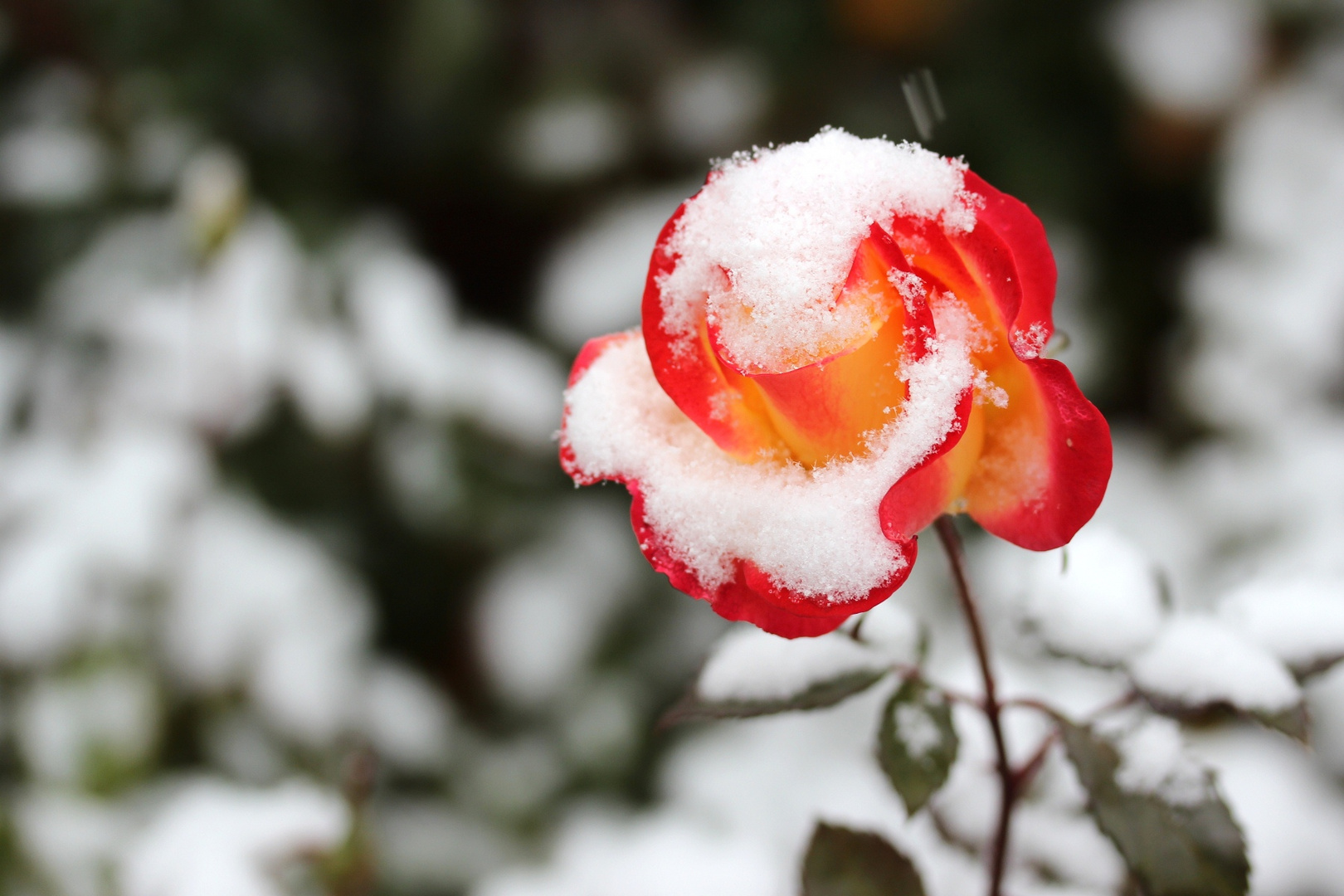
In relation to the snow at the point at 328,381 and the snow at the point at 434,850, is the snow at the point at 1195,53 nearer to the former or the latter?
the snow at the point at 328,381

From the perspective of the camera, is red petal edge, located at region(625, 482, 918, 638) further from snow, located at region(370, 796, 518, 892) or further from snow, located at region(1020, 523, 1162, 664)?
snow, located at region(370, 796, 518, 892)

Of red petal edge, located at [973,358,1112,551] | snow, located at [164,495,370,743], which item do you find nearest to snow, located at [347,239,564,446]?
snow, located at [164,495,370,743]

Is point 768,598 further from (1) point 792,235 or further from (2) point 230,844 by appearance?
(2) point 230,844

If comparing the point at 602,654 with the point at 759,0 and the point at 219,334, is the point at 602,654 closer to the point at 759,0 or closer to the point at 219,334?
the point at 219,334

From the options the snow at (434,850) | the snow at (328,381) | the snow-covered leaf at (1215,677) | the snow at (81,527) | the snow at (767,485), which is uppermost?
the snow at (328,381)

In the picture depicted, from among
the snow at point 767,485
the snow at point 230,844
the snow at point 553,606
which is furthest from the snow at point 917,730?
the snow at point 553,606

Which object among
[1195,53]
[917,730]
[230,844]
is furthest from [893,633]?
[1195,53]

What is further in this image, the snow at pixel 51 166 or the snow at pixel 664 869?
the snow at pixel 51 166
